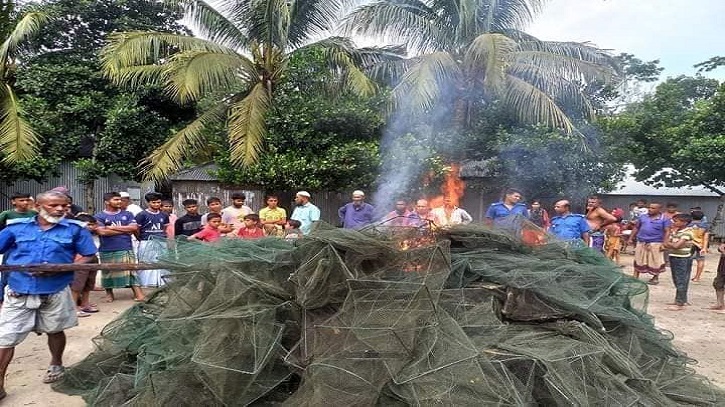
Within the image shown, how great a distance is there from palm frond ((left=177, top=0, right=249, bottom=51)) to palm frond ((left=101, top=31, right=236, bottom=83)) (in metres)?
0.49

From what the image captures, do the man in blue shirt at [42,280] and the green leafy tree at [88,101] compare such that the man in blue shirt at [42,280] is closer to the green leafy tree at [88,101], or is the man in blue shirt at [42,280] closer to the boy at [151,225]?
the boy at [151,225]

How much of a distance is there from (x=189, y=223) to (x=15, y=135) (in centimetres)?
831

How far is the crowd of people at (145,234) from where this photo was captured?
4535mm

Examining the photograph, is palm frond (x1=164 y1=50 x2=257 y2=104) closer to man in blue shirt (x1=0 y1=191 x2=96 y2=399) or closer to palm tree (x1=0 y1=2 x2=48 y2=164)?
palm tree (x1=0 y1=2 x2=48 y2=164)

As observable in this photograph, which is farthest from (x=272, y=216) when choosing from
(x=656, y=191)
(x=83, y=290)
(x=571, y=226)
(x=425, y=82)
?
(x=656, y=191)

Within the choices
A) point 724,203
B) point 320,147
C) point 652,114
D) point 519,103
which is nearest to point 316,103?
point 320,147

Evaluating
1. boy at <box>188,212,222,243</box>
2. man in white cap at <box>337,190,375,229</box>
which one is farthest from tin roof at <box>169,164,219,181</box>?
boy at <box>188,212,222,243</box>

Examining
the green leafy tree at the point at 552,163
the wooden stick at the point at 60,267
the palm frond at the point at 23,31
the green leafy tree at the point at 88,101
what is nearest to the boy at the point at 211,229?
the wooden stick at the point at 60,267

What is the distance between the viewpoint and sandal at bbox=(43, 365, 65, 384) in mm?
4723

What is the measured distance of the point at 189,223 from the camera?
7527 mm

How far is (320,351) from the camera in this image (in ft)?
11.5

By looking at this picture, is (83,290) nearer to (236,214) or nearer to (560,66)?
(236,214)

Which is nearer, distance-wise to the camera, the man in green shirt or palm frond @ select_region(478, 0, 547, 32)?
the man in green shirt

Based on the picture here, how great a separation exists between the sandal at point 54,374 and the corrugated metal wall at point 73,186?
13.8 meters
